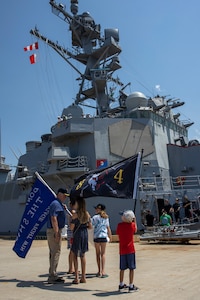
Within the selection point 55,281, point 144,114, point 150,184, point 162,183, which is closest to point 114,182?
point 55,281

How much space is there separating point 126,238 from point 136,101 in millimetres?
17356

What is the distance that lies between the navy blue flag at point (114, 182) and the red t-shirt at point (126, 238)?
0.74 m

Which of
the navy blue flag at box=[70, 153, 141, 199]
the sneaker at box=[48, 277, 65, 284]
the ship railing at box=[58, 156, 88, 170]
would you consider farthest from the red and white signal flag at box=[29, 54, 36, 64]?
the sneaker at box=[48, 277, 65, 284]

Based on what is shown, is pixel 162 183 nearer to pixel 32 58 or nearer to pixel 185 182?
pixel 185 182

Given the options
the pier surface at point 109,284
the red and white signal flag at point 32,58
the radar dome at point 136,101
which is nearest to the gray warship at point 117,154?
the radar dome at point 136,101

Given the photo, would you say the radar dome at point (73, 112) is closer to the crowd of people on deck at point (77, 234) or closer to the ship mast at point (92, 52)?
the ship mast at point (92, 52)

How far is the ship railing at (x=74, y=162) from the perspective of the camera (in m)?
18.6

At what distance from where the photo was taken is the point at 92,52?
26344mm

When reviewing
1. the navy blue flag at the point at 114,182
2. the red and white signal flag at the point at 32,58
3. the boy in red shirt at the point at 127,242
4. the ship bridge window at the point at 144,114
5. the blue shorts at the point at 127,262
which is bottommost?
the blue shorts at the point at 127,262

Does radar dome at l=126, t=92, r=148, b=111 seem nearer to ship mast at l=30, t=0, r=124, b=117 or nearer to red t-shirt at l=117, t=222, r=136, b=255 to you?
ship mast at l=30, t=0, r=124, b=117

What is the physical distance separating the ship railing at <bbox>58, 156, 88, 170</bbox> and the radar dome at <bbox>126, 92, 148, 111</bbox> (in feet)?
17.2

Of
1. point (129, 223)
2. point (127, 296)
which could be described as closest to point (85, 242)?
point (129, 223)

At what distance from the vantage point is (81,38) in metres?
27.1

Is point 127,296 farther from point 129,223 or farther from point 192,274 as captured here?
point 192,274
